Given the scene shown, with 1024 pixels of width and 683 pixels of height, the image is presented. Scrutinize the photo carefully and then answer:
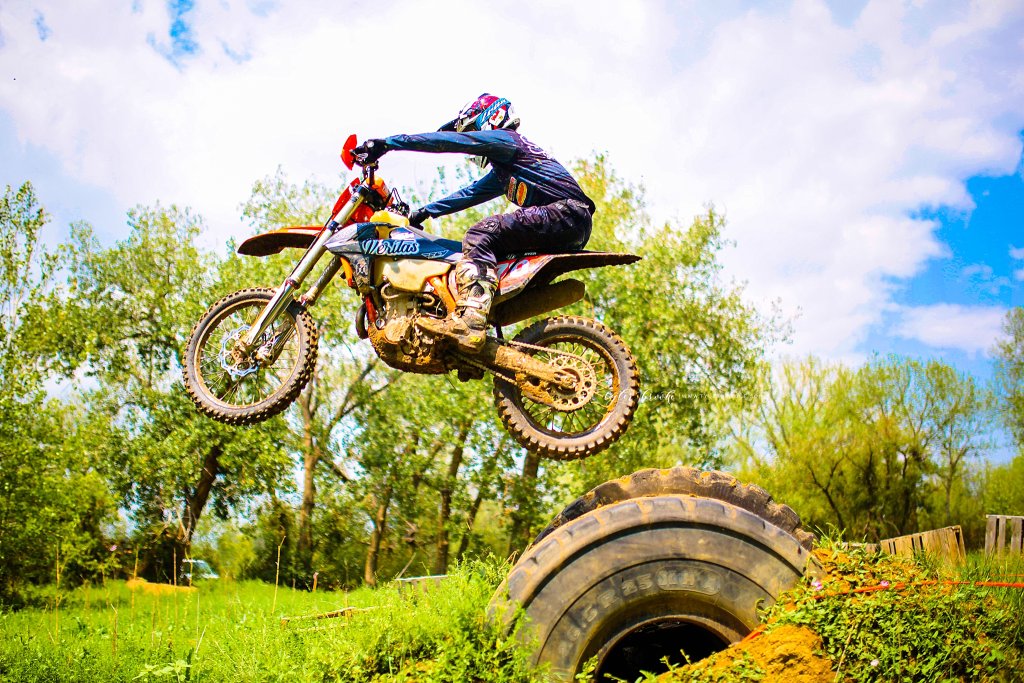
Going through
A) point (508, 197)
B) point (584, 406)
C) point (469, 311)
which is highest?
point (508, 197)

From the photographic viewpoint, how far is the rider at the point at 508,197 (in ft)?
15.0

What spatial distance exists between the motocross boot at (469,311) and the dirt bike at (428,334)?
0.08 m

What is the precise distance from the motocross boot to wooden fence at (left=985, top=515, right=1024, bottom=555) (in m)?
3.51

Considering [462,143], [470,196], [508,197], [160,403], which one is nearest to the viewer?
[462,143]

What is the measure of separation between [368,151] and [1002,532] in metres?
5.01

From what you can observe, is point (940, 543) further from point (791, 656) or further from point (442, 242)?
point (442, 242)

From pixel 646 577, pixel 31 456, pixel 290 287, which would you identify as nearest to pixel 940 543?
pixel 646 577

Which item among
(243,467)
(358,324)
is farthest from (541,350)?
(243,467)

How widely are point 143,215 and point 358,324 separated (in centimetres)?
2112

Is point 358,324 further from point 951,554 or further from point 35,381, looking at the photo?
point 35,381

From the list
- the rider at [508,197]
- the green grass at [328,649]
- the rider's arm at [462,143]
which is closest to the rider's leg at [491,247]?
the rider at [508,197]

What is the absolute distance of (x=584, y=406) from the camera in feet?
15.7

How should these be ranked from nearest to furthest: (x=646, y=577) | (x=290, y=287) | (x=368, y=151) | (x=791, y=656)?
(x=791, y=656), (x=646, y=577), (x=368, y=151), (x=290, y=287)

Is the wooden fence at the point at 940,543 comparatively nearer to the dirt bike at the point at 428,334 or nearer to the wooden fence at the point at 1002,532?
the wooden fence at the point at 1002,532
